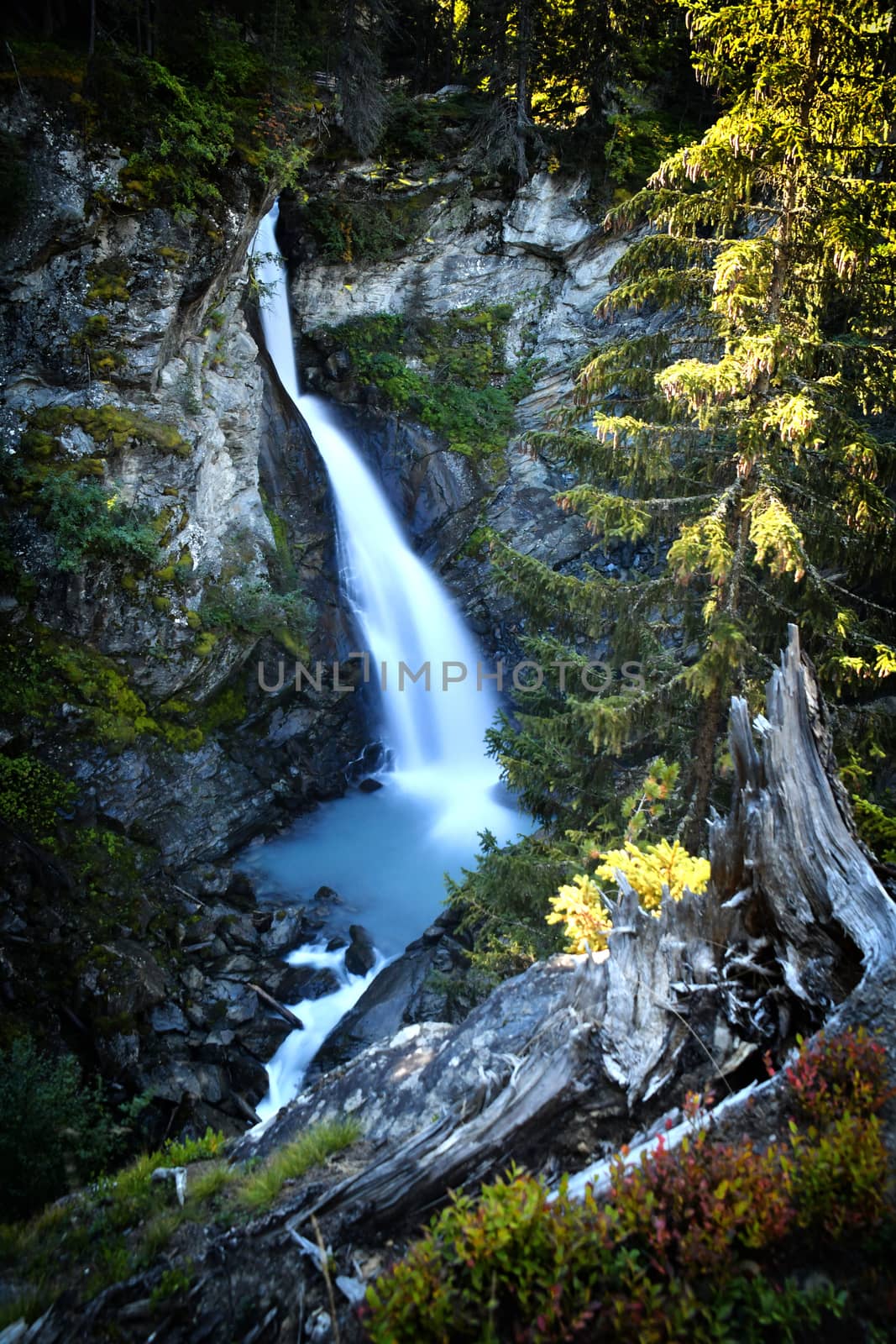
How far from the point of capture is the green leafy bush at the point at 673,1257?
2.58 m

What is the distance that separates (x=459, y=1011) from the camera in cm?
959

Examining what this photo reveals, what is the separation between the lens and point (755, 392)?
270 inches

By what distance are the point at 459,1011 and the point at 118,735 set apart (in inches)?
304

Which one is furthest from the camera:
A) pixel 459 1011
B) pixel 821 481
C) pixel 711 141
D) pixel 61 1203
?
pixel 459 1011

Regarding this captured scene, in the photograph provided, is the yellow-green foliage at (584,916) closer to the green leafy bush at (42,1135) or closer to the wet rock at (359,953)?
the green leafy bush at (42,1135)

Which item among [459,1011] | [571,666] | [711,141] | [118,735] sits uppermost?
[711,141]

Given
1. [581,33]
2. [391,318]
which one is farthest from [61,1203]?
[581,33]

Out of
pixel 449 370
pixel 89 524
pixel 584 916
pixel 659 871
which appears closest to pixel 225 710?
pixel 89 524

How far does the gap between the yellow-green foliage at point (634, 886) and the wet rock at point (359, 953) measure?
24.4ft

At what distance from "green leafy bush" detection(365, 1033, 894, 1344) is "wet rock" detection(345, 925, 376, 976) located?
9.36m

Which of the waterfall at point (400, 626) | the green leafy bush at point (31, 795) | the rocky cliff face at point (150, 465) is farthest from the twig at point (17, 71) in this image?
the green leafy bush at point (31, 795)

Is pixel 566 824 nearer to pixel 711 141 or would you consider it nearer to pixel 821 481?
pixel 821 481

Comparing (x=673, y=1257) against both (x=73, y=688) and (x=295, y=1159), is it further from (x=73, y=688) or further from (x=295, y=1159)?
(x=73, y=688)

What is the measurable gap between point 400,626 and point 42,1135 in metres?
13.8
